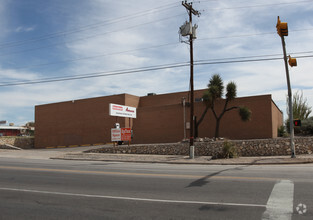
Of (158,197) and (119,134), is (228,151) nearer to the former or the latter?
(119,134)

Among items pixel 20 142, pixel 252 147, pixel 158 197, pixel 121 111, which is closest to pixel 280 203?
pixel 158 197

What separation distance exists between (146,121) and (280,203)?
25974 millimetres

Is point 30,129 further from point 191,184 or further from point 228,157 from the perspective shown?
point 191,184

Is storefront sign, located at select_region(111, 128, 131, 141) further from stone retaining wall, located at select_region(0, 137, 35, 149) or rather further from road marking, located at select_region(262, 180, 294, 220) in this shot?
stone retaining wall, located at select_region(0, 137, 35, 149)

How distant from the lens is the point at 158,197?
303 inches

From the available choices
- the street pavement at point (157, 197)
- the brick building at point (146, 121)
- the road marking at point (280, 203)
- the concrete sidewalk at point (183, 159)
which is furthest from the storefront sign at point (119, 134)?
the road marking at point (280, 203)

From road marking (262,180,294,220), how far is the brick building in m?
18.3

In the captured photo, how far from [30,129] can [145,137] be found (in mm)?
56180

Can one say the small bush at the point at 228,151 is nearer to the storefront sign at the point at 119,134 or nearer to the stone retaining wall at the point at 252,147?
the stone retaining wall at the point at 252,147

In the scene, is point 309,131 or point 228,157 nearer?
point 228,157

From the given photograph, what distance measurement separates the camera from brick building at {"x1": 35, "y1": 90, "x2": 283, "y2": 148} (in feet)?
86.2

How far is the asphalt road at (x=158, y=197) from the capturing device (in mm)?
6199

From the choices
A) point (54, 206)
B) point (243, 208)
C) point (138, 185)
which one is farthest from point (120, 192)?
point (243, 208)

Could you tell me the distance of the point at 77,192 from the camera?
8.60m
